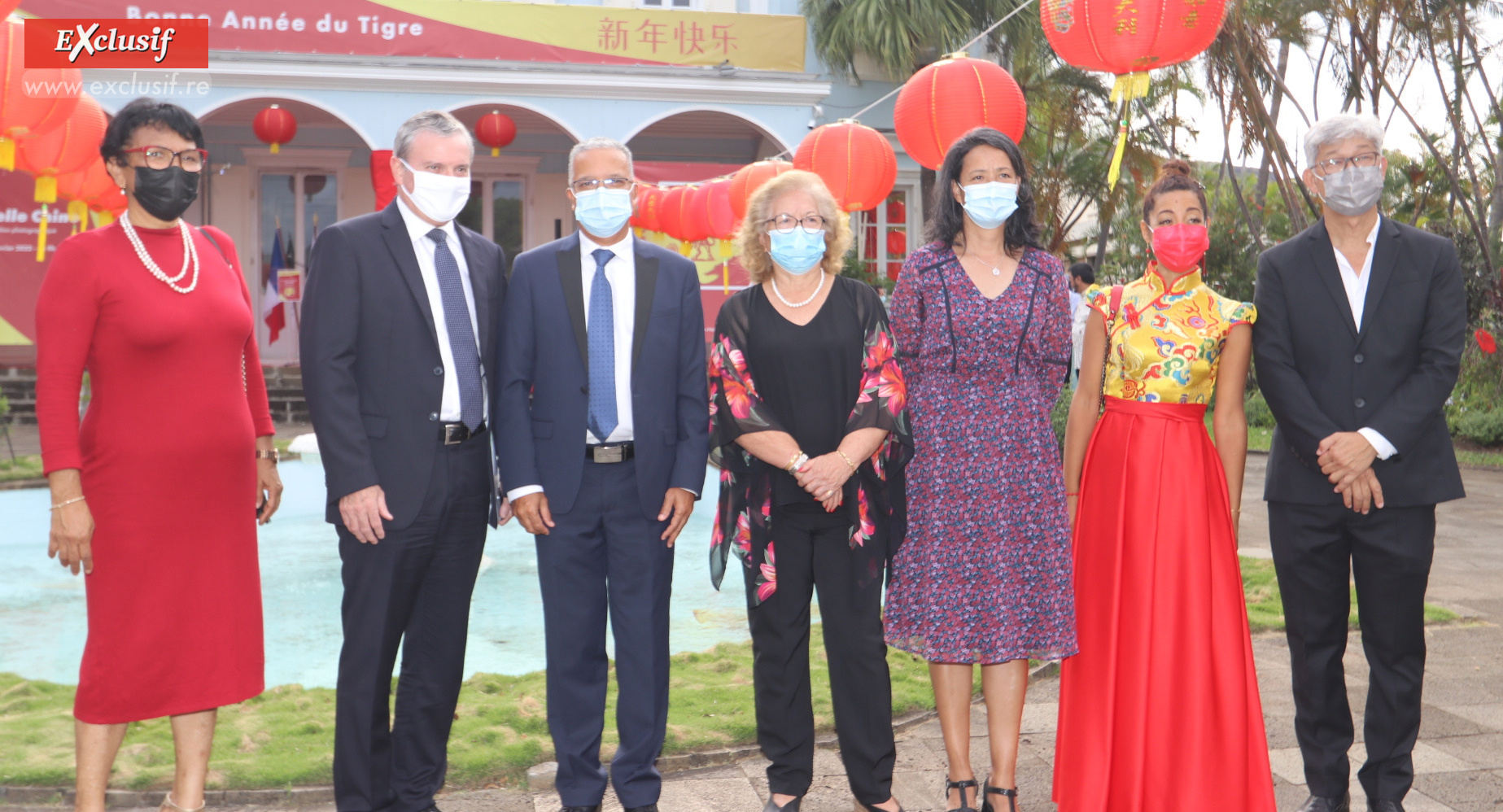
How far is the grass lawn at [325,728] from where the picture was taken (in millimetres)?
3656

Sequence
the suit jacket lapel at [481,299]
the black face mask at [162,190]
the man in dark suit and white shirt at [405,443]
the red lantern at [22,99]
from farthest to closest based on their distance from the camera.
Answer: the red lantern at [22,99] → the suit jacket lapel at [481,299] → the man in dark suit and white shirt at [405,443] → the black face mask at [162,190]

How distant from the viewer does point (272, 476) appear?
131 inches

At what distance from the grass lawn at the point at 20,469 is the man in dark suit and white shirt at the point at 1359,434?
33.7ft

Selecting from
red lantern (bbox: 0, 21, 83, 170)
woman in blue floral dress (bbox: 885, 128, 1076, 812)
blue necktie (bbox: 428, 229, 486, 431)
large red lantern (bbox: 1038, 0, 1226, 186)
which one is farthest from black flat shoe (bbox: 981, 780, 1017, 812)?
red lantern (bbox: 0, 21, 83, 170)

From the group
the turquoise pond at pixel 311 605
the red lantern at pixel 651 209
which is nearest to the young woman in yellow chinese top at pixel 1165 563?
the turquoise pond at pixel 311 605

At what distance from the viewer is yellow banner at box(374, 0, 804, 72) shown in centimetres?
1438

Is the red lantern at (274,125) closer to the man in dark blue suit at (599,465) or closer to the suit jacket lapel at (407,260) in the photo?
the suit jacket lapel at (407,260)

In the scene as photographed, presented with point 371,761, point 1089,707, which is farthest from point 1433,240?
point 371,761

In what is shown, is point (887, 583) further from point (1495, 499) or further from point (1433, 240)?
point (1495, 499)

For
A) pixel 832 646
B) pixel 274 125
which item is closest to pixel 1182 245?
pixel 832 646

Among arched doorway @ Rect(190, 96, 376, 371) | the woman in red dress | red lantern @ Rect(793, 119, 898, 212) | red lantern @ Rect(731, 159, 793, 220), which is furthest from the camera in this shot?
arched doorway @ Rect(190, 96, 376, 371)

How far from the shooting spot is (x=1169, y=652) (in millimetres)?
3258

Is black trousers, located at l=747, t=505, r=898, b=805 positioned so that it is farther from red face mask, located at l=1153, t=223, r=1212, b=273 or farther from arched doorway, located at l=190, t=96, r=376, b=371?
arched doorway, located at l=190, t=96, r=376, b=371

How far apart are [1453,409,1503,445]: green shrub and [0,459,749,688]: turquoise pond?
9.37 meters
